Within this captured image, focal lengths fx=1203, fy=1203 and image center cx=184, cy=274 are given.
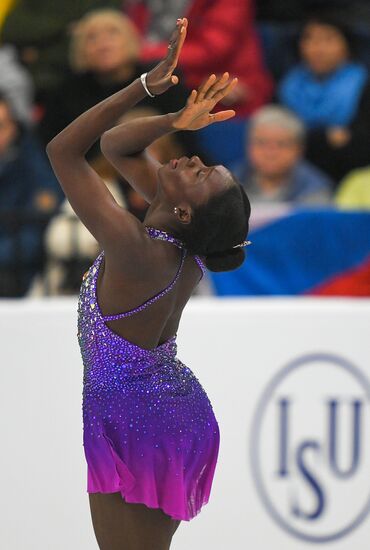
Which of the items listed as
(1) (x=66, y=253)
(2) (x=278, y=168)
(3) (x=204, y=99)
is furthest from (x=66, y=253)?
(3) (x=204, y=99)

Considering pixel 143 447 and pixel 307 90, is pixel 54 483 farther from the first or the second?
pixel 307 90

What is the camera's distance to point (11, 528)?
201 inches

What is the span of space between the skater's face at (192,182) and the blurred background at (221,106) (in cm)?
210

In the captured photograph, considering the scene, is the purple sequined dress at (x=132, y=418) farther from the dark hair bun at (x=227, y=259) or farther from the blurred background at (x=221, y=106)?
the blurred background at (x=221, y=106)

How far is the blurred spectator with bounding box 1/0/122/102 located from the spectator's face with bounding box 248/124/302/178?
1.35m

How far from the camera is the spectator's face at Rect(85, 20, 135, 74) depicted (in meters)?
6.84

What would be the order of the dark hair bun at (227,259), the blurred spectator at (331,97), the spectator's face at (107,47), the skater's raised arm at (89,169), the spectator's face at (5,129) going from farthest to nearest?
the blurred spectator at (331,97) < the spectator's face at (107,47) < the spectator's face at (5,129) < the dark hair bun at (227,259) < the skater's raised arm at (89,169)

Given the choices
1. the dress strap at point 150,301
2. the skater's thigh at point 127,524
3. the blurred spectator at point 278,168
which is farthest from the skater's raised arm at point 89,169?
the blurred spectator at point 278,168

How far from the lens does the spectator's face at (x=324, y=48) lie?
7.10 metres

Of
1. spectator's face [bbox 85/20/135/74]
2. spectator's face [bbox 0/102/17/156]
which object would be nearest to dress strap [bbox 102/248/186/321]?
spectator's face [bbox 0/102/17/156]

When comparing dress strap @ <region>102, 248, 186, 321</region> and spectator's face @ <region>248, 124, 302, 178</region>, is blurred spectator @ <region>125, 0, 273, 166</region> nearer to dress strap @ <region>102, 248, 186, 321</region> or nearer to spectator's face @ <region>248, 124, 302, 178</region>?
spectator's face @ <region>248, 124, 302, 178</region>

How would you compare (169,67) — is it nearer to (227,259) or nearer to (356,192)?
(227,259)

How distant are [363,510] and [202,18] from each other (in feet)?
11.2

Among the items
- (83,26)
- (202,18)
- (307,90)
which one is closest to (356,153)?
(307,90)
